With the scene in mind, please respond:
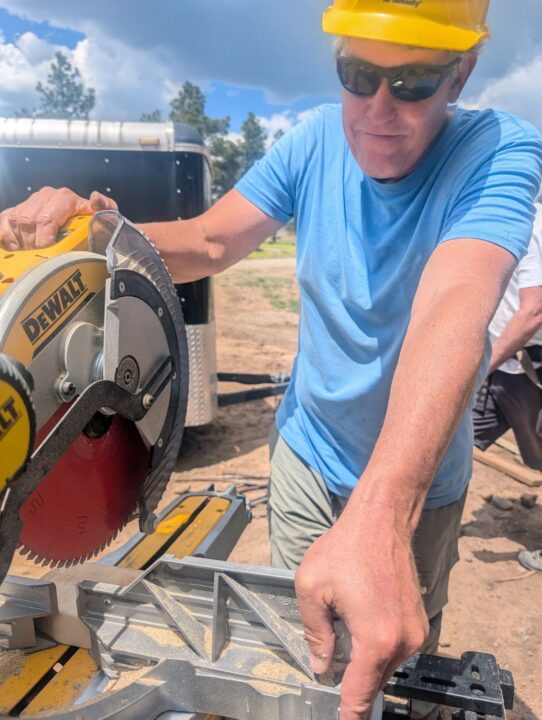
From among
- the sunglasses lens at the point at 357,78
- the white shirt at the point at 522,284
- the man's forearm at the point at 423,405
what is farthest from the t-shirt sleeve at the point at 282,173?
the white shirt at the point at 522,284

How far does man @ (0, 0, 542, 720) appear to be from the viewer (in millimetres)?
872

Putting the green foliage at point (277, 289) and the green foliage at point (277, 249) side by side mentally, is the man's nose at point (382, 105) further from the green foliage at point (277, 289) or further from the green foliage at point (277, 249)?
the green foliage at point (277, 249)

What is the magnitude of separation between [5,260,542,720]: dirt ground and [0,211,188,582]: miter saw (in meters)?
1.48

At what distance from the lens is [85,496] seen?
1243 millimetres

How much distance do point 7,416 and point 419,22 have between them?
50.7 inches

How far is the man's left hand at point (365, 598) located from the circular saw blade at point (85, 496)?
54 centimetres

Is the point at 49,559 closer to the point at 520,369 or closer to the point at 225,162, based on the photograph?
the point at 520,369

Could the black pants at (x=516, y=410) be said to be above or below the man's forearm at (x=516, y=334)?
below

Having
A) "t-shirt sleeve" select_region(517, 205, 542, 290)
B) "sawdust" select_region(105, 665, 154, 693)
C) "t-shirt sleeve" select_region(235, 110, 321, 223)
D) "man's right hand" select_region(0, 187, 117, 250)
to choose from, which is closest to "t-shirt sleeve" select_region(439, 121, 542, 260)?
"t-shirt sleeve" select_region(235, 110, 321, 223)

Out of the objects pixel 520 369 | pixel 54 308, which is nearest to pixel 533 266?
pixel 520 369

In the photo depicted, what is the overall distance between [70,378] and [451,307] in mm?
735

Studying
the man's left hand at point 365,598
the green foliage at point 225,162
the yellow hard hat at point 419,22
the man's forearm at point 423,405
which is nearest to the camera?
the man's left hand at point 365,598

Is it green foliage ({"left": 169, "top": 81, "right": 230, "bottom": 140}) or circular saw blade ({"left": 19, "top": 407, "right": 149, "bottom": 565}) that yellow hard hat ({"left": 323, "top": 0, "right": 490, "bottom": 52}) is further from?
green foliage ({"left": 169, "top": 81, "right": 230, "bottom": 140})

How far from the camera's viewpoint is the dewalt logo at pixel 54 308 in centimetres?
104
